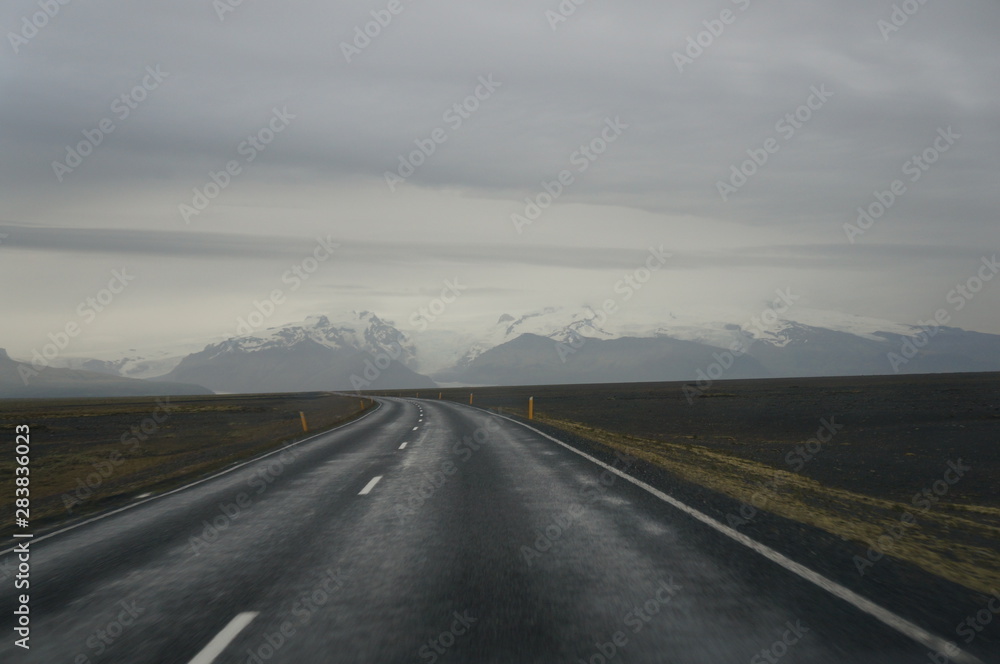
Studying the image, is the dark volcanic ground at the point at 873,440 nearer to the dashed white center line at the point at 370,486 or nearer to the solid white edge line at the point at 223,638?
the dashed white center line at the point at 370,486

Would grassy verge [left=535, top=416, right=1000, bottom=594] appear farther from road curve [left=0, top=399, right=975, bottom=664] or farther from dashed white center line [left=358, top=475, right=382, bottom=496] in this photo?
A: dashed white center line [left=358, top=475, right=382, bottom=496]

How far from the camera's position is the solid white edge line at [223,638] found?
13.4 feet

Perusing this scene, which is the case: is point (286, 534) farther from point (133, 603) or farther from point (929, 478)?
point (929, 478)

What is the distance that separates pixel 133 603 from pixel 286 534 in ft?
7.85

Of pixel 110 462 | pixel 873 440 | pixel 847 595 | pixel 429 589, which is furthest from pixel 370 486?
pixel 873 440

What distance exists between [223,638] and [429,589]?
162cm

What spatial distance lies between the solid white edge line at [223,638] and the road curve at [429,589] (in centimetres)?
2

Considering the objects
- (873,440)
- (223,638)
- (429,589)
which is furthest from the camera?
(873,440)

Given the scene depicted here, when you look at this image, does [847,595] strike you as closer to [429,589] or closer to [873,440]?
[429,589]

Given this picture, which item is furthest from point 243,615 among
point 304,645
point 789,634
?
point 789,634

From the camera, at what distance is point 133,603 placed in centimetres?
534

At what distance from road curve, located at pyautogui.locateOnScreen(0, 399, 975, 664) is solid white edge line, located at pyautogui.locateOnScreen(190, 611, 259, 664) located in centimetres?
2

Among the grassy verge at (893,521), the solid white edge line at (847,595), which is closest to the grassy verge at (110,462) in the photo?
the solid white edge line at (847,595)

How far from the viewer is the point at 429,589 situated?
5355 mm
